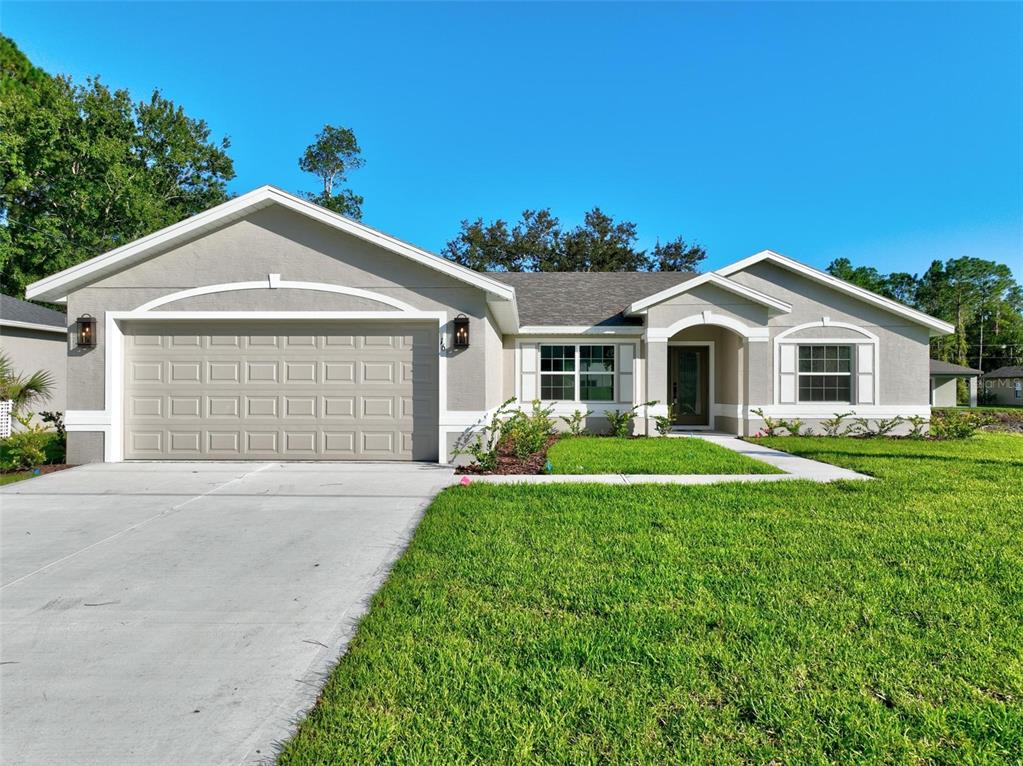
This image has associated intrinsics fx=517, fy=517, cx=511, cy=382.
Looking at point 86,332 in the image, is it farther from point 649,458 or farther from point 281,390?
point 649,458

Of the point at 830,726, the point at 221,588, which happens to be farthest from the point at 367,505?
the point at 830,726

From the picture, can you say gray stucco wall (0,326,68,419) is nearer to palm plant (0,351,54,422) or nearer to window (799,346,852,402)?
palm plant (0,351,54,422)

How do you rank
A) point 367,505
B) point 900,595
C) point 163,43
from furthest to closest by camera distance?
1. point 163,43
2. point 367,505
3. point 900,595

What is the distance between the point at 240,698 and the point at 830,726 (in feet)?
8.95

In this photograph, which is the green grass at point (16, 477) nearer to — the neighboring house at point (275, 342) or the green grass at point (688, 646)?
the neighboring house at point (275, 342)

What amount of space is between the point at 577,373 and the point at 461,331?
5872 mm

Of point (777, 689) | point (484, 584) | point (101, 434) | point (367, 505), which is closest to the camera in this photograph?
point (777, 689)

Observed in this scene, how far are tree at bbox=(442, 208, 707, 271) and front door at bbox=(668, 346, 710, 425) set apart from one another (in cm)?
2136

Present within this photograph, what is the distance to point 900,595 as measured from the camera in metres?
3.49

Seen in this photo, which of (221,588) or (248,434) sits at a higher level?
(248,434)

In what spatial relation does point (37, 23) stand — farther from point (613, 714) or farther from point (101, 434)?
point (613, 714)

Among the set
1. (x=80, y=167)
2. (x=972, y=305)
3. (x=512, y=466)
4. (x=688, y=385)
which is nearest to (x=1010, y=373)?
(x=972, y=305)

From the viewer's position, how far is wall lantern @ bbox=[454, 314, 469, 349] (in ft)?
28.8

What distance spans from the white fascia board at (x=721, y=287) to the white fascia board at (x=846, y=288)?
809 millimetres
